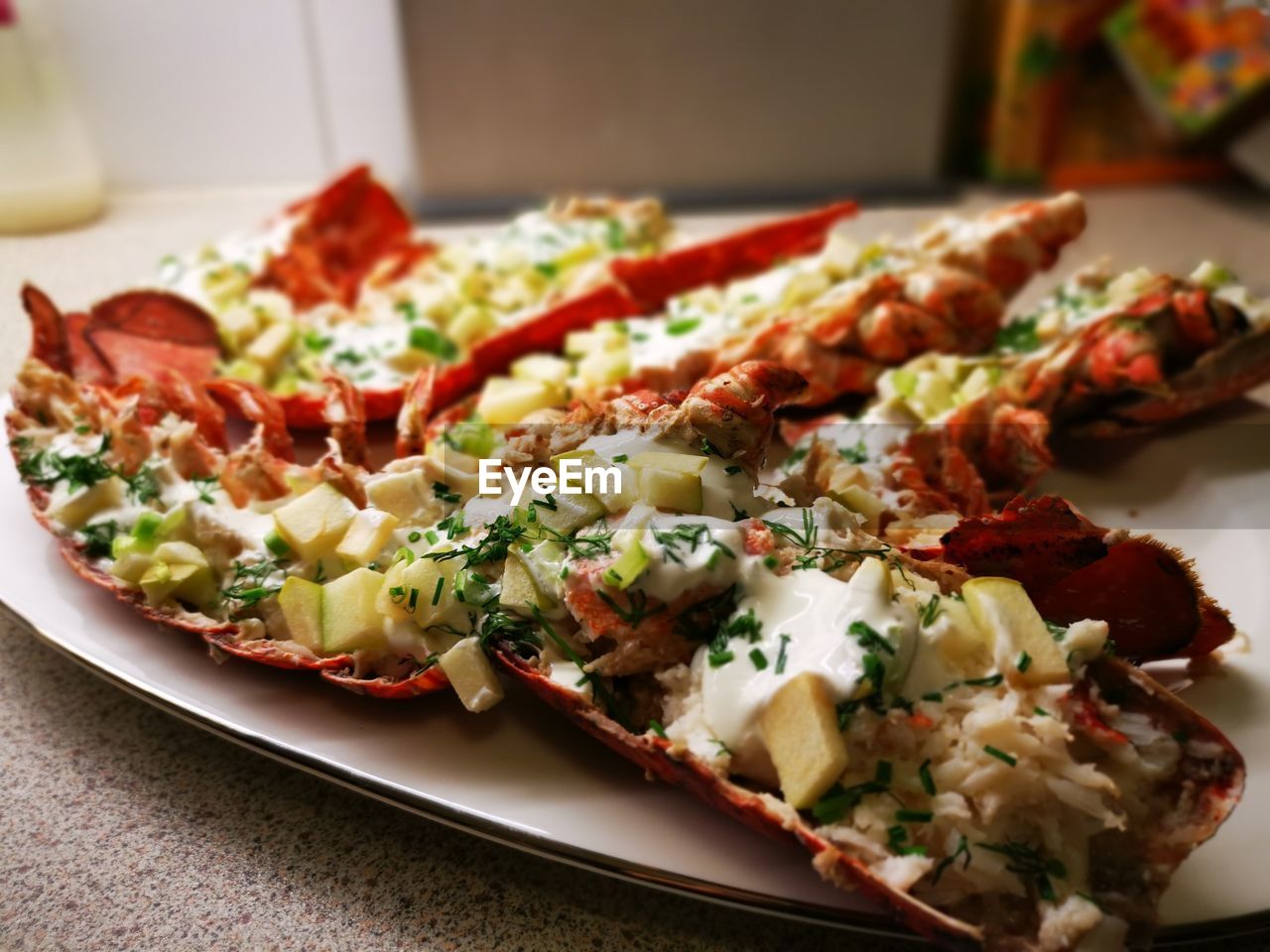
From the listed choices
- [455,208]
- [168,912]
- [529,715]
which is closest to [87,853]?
[168,912]

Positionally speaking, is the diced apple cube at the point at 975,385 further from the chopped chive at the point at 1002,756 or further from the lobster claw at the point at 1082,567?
the chopped chive at the point at 1002,756

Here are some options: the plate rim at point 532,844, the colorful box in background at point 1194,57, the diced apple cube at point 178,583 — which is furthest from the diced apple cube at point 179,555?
the colorful box in background at point 1194,57

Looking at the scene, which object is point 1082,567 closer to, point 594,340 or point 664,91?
point 594,340

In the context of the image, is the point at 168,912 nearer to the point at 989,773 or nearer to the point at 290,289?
the point at 989,773

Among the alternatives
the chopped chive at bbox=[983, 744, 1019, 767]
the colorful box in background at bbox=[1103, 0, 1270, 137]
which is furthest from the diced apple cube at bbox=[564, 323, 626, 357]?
the colorful box in background at bbox=[1103, 0, 1270, 137]

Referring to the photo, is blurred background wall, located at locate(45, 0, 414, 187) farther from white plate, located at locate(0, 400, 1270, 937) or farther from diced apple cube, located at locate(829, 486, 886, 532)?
diced apple cube, located at locate(829, 486, 886, 532)

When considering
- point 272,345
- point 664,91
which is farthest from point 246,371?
point 664,91
